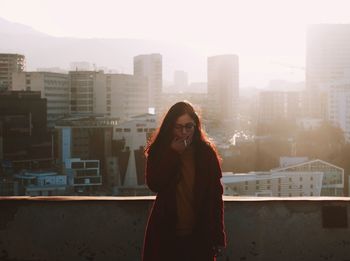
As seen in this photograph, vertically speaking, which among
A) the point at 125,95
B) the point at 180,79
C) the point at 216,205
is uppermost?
the point at 180,79

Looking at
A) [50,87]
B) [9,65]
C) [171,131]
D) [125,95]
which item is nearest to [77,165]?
[50,87]

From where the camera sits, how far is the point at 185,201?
1747mm

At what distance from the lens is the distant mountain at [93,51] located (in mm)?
99300

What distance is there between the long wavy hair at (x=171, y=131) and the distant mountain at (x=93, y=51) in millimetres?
92265

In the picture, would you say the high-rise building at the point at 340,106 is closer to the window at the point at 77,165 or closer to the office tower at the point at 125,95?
the office tower at the point at 125,95

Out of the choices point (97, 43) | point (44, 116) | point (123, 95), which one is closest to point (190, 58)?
point (97, 43)

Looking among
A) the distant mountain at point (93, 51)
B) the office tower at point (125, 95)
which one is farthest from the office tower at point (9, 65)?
the distant mountain at point (93, 51)

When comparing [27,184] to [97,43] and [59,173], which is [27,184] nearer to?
[59,173]

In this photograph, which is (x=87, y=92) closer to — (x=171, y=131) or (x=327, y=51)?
(x=171, y=131)

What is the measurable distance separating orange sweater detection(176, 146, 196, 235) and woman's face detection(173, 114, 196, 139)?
0.27 ft

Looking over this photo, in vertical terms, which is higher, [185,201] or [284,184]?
[185,201]

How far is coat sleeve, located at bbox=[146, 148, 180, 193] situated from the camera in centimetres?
173

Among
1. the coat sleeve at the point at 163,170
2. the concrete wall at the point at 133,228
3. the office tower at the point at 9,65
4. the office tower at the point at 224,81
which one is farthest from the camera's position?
the office tower at the point at 224,81

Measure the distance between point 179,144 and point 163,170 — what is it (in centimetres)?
9
